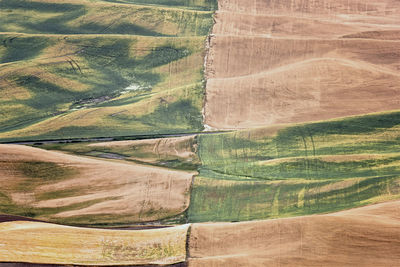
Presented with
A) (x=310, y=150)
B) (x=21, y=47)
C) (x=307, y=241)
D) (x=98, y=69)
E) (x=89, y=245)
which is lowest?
(x=89, y=245)

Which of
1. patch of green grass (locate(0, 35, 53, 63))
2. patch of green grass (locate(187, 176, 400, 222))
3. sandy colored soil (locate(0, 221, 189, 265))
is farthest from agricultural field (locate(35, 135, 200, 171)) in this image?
patch of green grass (locate(0, 35, 53, 63))

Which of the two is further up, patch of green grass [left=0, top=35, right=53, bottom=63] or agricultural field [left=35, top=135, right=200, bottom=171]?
patch of green grass [left=0, top=35, right=53, bottom=63]

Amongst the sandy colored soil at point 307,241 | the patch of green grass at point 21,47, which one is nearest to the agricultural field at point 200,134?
the sandy colored soil at point 307,241

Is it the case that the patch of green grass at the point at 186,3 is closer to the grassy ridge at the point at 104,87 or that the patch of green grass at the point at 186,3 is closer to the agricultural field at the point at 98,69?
the agricultural field at the point at 98,69

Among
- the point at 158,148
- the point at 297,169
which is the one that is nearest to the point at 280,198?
the point at 297,169

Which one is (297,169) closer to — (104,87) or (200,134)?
(200,134)

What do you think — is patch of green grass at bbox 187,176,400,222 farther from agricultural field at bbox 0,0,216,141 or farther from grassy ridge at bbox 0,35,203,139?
agricultural field at bbox 0,0,216,141
